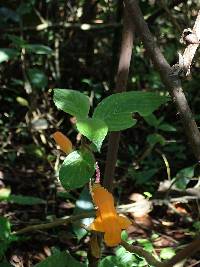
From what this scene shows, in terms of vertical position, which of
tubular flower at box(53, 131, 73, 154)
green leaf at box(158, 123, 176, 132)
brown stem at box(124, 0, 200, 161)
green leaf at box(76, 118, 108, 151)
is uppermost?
brown stem at box(124, 0, 200, 161)

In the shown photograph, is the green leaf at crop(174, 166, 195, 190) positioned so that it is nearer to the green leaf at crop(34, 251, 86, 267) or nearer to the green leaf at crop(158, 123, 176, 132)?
the green leaf at crop(158, 123, 176, 132)

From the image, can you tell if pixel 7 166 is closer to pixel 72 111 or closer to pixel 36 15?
pixel 36 15

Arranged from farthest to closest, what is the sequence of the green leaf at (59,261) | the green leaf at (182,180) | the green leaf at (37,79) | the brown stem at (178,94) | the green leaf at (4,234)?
the green leaf at (37,79) < the green leaf at (182,180) < the green leaf at (4,234) < the green leaf at (59,261) < the brown stem at (178,94)

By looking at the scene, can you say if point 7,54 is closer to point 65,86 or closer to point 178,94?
point 65,86

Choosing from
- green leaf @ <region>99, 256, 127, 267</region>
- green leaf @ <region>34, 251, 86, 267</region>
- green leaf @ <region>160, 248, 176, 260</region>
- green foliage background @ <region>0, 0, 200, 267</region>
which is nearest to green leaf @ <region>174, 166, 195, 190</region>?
green foliage background @ <region>0, 0, 200, 267</region>

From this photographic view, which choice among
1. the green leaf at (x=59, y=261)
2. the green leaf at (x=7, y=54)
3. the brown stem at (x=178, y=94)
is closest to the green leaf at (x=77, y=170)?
the brown stem at (x=178, y=94)

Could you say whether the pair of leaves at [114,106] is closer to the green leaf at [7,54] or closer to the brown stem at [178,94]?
the brown stem at [178,94]

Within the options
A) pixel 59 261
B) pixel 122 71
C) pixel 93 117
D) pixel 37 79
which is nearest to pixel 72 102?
pixel 93 117

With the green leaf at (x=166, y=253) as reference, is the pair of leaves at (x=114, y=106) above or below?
above
